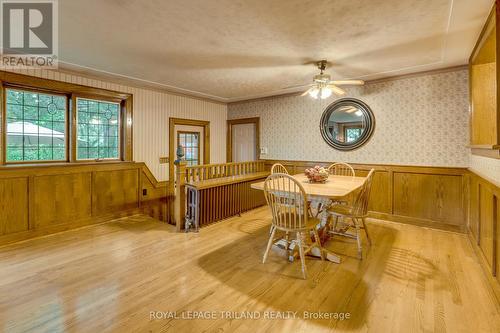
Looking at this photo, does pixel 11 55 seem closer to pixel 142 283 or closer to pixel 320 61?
pixel 142 283

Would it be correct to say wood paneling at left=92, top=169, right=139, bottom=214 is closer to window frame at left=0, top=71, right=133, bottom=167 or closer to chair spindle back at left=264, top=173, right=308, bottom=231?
window frame at left=0, top=71, right=133, bottom=167

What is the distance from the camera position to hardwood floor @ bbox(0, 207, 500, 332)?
1.81m

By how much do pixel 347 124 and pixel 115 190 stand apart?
13.7 ft

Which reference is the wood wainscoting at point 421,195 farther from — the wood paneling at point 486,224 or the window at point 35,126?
the window at point 35,126

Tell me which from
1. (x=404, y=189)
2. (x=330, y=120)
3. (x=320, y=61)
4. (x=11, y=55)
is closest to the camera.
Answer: (x=11, y=55)

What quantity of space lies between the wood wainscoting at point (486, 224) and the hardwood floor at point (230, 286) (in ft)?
0.39

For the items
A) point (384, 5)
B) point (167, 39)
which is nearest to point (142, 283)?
point (167, 39)

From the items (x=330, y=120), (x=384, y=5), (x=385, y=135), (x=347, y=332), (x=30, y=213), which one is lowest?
(x=347, y=332)

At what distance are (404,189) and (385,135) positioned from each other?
921mm

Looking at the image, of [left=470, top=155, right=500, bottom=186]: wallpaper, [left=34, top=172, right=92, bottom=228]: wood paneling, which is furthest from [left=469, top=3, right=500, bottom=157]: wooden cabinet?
[left=34, top=172, right=92, bottom=228]: wood paneling

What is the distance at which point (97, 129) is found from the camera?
14.0 ft

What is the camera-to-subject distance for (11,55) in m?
3.10

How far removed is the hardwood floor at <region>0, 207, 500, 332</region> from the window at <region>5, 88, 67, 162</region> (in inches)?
47.7

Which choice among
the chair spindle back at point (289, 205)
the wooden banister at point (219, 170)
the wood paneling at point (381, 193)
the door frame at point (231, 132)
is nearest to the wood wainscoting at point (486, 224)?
the wood paneling at point (381, 193)
